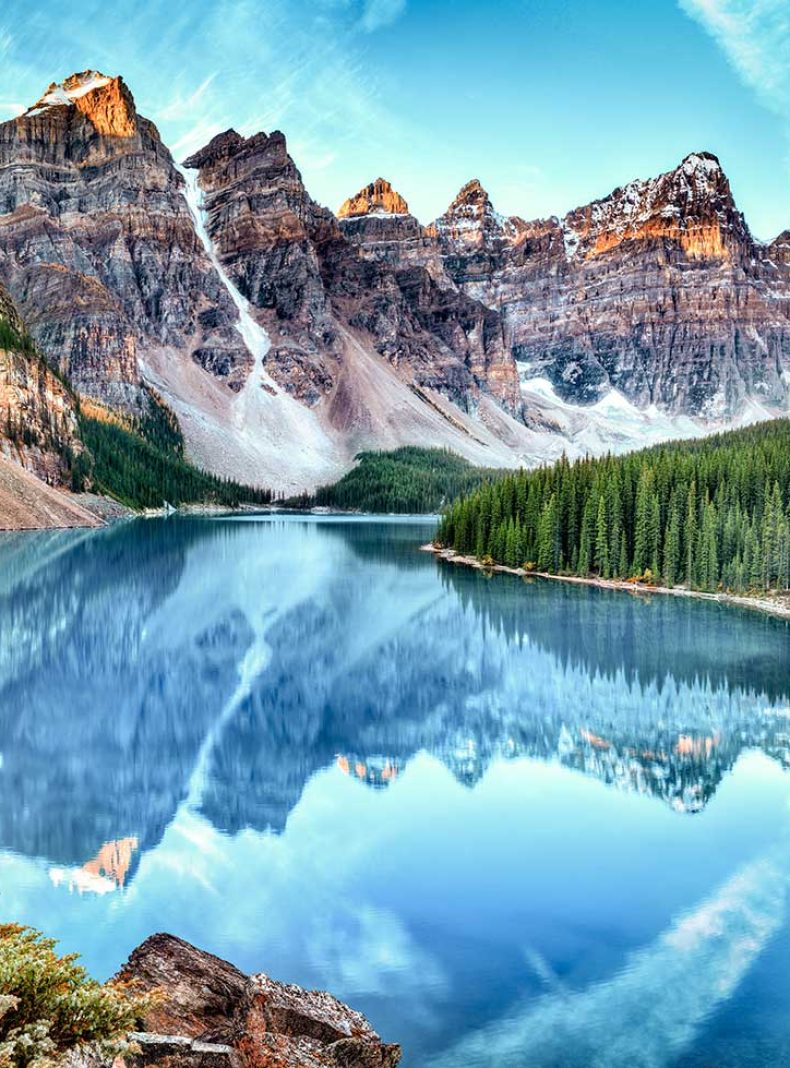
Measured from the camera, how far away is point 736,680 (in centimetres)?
3356

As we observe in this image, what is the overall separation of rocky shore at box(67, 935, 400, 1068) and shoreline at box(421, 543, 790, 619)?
155ft

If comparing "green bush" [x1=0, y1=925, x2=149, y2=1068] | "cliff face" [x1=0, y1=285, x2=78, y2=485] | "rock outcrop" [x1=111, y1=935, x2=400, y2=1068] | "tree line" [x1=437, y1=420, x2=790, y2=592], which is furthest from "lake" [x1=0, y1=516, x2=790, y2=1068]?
"cliff face" [x1=0, y1=285, x2=78, y2=485]

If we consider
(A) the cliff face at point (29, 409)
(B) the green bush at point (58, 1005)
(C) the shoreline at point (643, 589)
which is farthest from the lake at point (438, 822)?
(A) the cliff face at point (29, 409)

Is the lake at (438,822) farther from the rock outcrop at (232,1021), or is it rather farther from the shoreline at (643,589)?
the shoreline at (643,589)

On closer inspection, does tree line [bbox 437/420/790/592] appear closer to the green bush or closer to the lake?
the lake

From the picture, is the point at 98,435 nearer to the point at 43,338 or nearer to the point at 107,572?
the point at 43,338

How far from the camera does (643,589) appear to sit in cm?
6316

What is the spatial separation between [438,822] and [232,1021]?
1084 centimetres

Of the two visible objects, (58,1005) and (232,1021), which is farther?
(232,1021)

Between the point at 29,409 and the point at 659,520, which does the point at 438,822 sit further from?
the point at 29,409

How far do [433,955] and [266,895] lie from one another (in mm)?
3270

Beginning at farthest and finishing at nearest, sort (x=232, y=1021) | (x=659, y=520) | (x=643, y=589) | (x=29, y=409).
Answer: (x=29, y=409)
(x=659, y=520)
(x=643, y=589)
(x=232, y=1021)

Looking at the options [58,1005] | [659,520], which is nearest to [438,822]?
[58,1005]

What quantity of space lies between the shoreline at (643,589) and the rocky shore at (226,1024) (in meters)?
47.3
